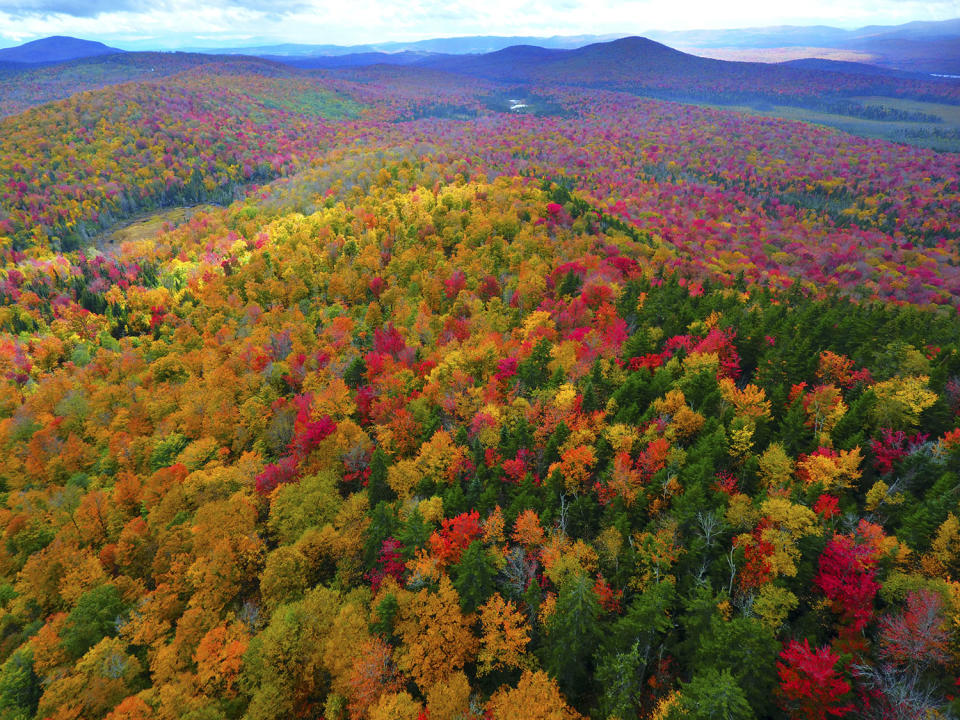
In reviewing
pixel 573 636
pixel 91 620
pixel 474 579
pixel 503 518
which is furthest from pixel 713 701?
pixel 91 620

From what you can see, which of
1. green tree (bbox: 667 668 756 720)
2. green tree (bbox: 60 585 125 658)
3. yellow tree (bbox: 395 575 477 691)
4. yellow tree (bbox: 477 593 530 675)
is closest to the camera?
green tree (bbox: 667 668 756 720)

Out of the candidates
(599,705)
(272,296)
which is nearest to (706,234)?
(272,296)

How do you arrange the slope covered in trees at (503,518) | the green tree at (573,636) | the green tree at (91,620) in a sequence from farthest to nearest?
the green tree at (91,620), the slope covered in trees at (503,518), the green tree at (573,636)

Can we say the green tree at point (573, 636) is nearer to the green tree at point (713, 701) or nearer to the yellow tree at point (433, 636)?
the green tree at point (713, 701)

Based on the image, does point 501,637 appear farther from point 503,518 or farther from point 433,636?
point 503,518

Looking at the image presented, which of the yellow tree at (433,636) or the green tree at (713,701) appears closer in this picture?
the green tree at (713,701)

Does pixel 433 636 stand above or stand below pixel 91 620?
above

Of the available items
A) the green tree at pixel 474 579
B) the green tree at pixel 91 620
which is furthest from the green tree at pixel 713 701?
the green tree at pixel 91 620

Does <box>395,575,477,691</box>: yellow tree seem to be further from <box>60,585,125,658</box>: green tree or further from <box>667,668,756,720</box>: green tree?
<box>60,585,125,658</box>: green tree

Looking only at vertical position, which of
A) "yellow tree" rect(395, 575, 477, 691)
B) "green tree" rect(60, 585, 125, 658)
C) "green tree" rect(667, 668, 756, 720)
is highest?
"green tree" rect(667, 668, 756, 720)

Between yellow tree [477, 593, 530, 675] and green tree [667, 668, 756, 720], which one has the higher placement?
green tree [667, 668, 756, 720]

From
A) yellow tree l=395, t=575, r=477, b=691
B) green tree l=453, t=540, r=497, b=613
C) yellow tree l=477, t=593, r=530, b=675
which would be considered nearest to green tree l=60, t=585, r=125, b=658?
yellow tree l=395, t=575, r=477, b=691

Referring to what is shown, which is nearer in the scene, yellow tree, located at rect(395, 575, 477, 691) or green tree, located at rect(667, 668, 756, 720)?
green tree, located at rect(667, 668, 756, 720)

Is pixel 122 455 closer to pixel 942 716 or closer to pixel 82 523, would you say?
pixel 82 523
